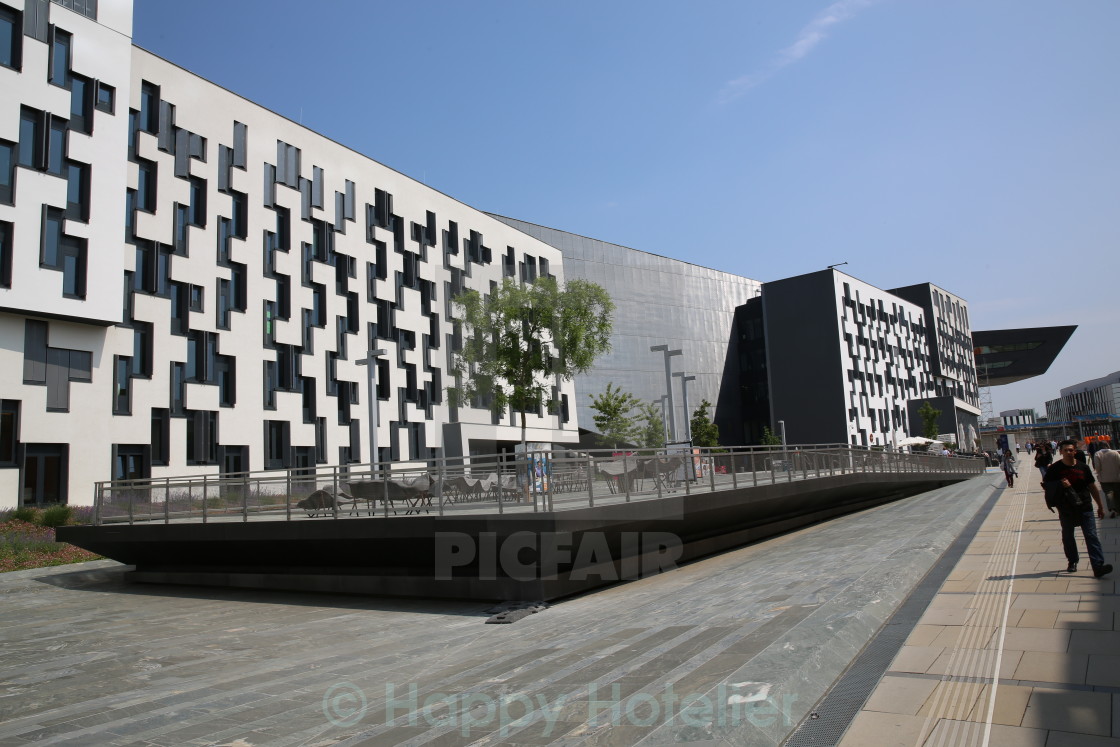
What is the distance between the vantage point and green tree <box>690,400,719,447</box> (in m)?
64.8

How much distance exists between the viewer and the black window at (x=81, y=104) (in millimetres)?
27156

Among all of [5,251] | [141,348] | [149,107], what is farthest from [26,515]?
[149,107]

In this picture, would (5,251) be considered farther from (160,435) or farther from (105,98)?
(160,435)

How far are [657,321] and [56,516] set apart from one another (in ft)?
178

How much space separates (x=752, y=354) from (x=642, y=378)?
1669 centimetres

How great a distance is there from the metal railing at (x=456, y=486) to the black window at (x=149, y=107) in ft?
57.9

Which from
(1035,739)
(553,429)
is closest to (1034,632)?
(1035,739)

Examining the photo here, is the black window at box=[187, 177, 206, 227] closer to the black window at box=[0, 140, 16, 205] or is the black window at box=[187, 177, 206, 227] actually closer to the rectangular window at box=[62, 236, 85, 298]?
the rectangular window at box=[62, 236, 85, 298]

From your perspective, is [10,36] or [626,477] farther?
[10,36]

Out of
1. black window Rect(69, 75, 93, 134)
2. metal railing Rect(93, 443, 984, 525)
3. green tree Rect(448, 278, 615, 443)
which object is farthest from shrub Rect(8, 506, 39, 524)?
green tree Rect(448, 278, 615, 443)

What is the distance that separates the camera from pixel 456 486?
41.3 feet

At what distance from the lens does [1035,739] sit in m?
4.41

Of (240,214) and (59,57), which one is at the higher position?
(59,57)

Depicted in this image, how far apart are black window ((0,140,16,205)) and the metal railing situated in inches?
498
